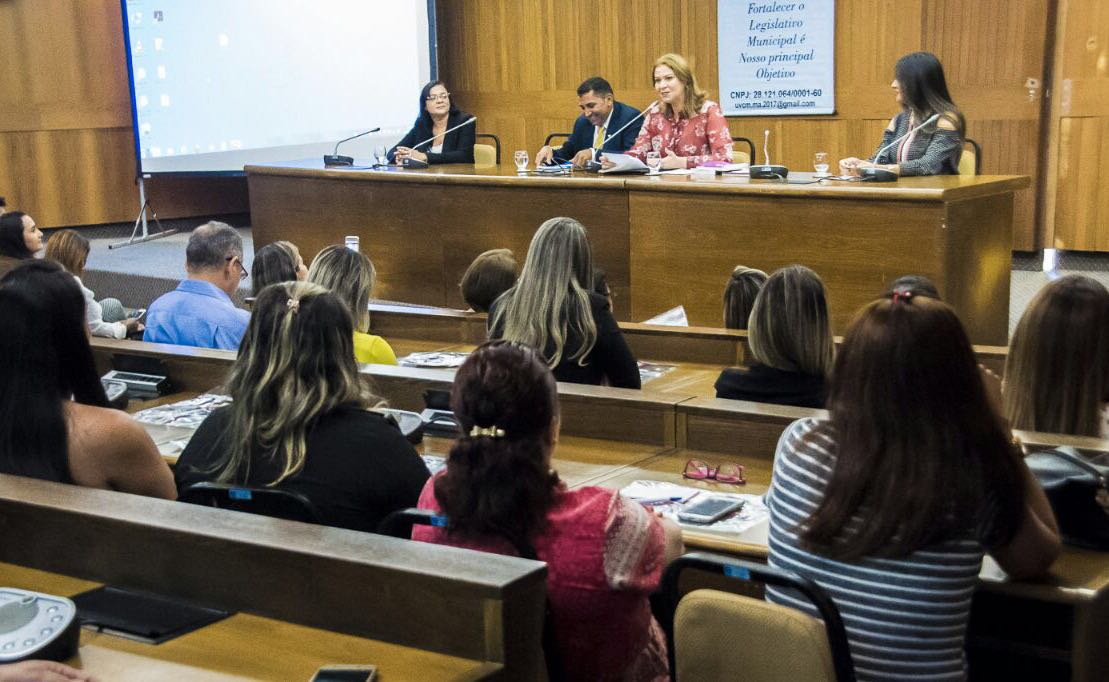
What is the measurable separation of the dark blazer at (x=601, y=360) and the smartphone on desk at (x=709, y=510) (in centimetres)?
120

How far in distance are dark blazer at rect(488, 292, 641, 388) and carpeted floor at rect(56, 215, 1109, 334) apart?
133 inches

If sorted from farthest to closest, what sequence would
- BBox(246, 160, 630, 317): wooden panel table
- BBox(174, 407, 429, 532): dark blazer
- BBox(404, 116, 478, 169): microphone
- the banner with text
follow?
the banner with text, BBox(404, 116, 478, 169): microphone, BBox(246, 160, 630, 317): wooden panel table, BBox(174, 407, 429, 532): dark blazer

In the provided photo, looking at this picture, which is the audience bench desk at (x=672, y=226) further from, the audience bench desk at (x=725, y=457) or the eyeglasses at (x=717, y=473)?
the eyeglasses at (x=717, y=473)

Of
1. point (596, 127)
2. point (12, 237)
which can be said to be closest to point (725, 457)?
point (12, 237)

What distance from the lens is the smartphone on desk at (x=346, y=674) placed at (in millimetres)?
1524

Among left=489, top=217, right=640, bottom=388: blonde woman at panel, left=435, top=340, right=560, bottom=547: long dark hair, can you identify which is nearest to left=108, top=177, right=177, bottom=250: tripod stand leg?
left=489, top=217, right=640, bottom=388: blonde woman at panel

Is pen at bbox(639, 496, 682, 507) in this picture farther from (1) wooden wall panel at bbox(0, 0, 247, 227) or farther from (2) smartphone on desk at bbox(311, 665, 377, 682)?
(1) wooden wall panel at bbox(0, 0, 247, 227)

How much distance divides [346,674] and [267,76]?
319 inches

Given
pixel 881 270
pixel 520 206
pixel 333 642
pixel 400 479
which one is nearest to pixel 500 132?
pixel 520 206

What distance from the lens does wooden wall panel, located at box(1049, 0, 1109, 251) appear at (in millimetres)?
7074

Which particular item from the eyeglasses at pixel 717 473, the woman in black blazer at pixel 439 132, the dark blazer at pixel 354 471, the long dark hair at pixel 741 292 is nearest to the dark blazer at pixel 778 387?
the eyeglasses at pixel 717 473

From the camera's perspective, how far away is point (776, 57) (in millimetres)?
8164

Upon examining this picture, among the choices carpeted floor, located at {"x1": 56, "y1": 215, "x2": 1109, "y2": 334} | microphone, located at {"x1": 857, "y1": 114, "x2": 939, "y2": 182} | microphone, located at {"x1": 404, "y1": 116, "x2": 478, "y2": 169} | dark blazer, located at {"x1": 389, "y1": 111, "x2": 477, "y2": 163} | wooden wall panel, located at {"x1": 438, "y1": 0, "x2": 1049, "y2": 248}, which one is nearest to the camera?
microphone, located at {"x1": 857, "y1": 114, "x2": 939, "y2": 182}

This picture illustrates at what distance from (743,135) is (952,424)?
22.4 feet
